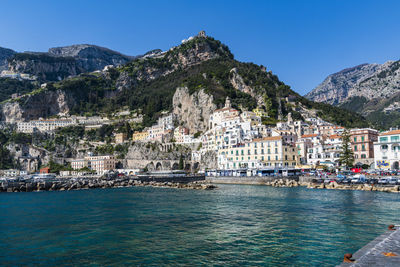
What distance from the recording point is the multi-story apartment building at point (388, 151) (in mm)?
63938

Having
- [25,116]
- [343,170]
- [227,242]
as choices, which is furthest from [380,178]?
[25,116]

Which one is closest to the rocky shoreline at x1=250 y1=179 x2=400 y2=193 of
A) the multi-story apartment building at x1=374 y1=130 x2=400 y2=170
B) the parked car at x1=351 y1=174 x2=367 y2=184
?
the parked car at x1=351 y1=174 x2=367 y2=184

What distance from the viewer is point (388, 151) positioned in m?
65.1

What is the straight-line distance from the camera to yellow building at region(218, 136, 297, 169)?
258 ft

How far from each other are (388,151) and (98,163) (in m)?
91.4

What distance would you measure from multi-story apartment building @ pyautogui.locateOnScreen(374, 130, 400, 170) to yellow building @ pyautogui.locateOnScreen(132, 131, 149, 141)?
87041 mm

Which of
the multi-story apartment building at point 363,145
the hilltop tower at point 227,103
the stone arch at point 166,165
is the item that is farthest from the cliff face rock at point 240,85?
the multi-story apartment building at point 363,145

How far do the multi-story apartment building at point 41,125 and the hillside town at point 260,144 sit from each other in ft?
115

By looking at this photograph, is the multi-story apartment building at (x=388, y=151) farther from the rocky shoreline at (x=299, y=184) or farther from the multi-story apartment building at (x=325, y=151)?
the rocky shoreline at (x=299, y=184)

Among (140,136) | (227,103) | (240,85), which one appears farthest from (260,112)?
(140,136)

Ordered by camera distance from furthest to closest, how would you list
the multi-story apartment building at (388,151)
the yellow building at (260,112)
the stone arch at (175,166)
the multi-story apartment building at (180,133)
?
1. the multi-story apartment building at (180,133)
2. the yellow building at (260,112)
3. the stone arch at (175,166)
4. the multi-story apartment building at (388,151)

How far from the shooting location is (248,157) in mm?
83938

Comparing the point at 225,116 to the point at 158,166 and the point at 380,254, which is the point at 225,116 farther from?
the point at 380,254

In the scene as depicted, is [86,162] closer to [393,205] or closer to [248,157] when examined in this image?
[248,157]
